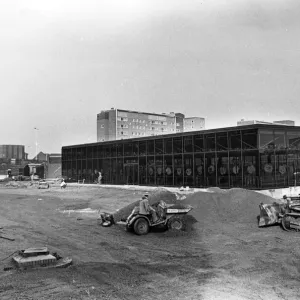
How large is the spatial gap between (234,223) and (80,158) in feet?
141

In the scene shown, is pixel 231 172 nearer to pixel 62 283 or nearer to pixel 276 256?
pixel 276 256

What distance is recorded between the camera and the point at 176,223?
61.5 ft

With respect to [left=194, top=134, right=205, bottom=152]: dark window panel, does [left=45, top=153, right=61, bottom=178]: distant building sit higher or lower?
lower

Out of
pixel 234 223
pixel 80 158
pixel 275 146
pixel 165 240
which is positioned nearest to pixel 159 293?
pixel 165 240

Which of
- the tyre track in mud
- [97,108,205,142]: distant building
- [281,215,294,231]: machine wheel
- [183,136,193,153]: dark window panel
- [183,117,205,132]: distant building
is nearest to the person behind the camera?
the tyre track in mud

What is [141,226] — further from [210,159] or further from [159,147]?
[159,147]

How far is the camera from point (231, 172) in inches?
1439

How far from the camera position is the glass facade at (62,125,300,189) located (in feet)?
112

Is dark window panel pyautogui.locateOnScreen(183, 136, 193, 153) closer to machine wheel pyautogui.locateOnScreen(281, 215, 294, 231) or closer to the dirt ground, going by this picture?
the dirt ground

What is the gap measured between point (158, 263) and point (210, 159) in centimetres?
2725

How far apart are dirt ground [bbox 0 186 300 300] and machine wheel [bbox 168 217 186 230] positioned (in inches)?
18.9

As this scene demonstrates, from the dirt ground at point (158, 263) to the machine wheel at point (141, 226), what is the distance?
1.48ft

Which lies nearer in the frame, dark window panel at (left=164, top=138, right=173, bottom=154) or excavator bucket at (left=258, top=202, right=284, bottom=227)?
excavator bucket at (left=258, top=202, right=284, bottom=227)

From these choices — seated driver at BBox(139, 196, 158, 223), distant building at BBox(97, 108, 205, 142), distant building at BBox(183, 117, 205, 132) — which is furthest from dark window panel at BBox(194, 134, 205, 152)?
distant building at BBox(183, 117, 205, 132)
